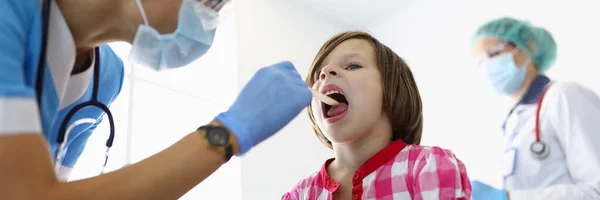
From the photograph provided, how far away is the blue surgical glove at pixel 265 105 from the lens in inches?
30.0

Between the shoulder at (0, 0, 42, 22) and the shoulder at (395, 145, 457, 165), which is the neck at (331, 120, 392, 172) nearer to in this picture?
the shoulder at (395, 145, 457, 165)

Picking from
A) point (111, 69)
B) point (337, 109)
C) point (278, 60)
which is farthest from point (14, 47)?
point (278, 60)

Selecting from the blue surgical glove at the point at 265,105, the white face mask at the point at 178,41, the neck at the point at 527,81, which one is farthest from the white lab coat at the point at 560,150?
the white face mask at the point at 178,41

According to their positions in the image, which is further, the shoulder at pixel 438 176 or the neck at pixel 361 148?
the neck at pixel 361 148

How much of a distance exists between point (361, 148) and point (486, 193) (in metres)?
0.50

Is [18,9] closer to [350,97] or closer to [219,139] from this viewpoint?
[219,139]

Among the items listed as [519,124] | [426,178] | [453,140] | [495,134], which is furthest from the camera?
[453,140]

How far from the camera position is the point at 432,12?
2889 mm

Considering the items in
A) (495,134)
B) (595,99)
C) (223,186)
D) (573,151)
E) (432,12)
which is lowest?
(223,186)

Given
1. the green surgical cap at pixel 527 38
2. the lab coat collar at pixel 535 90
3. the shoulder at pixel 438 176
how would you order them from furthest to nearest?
1. the green surgical cap at pixel 527 38
2. the lab coat collar at pixel 535 90
3. the shoulder at pixel 438 176

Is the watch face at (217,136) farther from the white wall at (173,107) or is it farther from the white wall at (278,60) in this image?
the white wall at (278,60)

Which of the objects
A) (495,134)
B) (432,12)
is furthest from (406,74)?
(432,12)

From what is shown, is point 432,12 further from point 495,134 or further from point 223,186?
point 223,186

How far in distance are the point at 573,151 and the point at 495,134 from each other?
0.88 m
